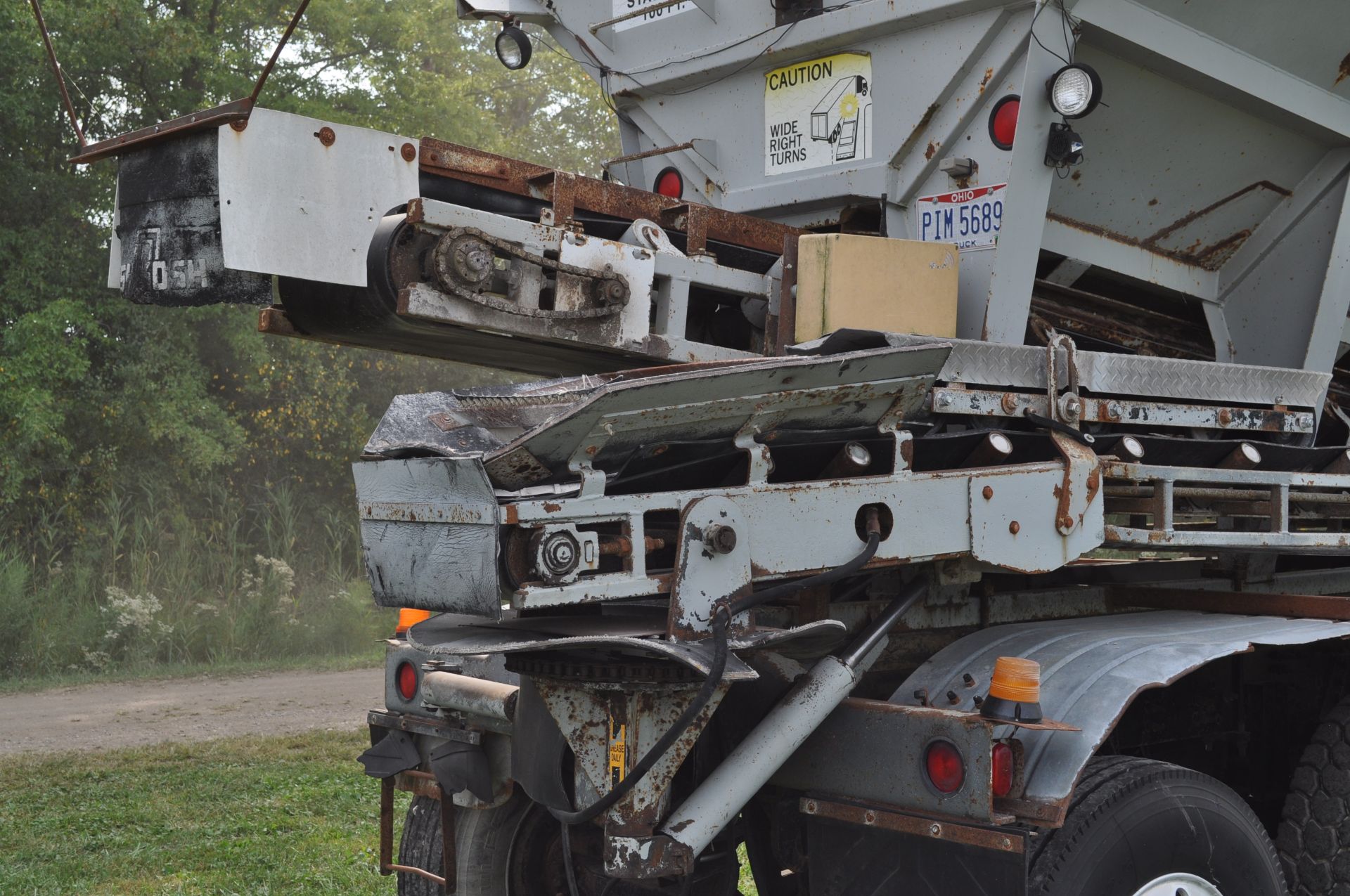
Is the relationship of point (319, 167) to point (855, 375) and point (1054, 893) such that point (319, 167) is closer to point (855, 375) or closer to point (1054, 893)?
point (855, 375)

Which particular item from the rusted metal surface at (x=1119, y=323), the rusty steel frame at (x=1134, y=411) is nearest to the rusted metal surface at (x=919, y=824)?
the rusty steel frame at (x=1134, y=411)

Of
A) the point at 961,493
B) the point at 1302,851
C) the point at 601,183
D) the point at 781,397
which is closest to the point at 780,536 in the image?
the point at 781,397

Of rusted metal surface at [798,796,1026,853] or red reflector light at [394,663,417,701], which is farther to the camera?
red reflector light at [394,663,417,701]

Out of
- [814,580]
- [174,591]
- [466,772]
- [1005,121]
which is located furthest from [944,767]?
[174,591]

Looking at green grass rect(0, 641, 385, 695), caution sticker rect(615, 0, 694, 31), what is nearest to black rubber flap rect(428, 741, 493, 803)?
caution sticker rect(615, 0, 694, 31)

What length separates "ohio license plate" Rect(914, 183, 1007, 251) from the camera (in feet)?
12.7

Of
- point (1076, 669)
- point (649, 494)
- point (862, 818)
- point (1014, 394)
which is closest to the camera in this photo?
point (649, 494)

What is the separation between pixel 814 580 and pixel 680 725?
415 millimetres

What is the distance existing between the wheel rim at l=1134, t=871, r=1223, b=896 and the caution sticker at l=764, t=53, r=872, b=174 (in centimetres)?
219

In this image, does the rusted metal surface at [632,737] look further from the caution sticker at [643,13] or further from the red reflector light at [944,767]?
the caution sticker at [643,13]

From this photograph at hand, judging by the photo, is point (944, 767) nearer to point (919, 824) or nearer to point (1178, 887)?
point (919, 824)

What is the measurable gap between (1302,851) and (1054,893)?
3.85 feet

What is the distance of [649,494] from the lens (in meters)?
2.79

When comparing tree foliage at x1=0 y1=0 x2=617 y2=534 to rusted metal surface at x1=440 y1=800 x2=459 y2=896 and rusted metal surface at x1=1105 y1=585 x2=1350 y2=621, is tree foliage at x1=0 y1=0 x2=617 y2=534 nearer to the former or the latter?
rusted metal surface at x1=440 y1=800 x2=459 y2=896
